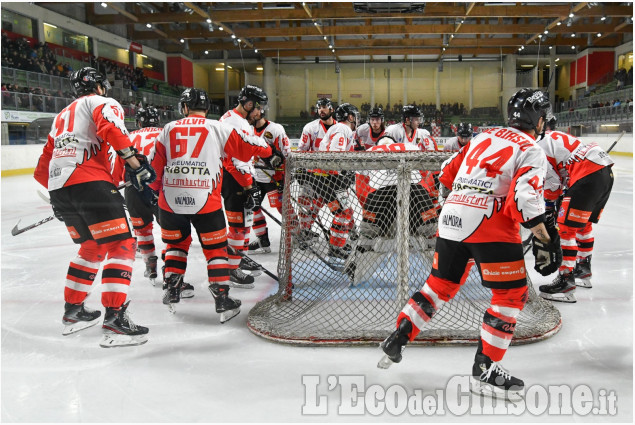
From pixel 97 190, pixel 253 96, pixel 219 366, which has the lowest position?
pixel 219 366

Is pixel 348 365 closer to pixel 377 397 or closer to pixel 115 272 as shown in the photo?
pixel 377 397

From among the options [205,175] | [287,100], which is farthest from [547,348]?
[287,100]

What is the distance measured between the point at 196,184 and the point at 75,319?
94cm

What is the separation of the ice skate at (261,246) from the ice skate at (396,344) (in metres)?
2.72

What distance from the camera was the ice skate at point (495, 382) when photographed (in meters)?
2.01

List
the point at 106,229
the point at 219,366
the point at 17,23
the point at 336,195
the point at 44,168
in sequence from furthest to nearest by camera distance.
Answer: the point at 17,23 → the point at 336,195 → the point at 44,168 → the point at 106,229 → the point at 219,366

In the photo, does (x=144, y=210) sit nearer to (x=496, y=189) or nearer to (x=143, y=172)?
(x=143, y=172)

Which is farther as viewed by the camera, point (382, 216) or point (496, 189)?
point (382, 216)

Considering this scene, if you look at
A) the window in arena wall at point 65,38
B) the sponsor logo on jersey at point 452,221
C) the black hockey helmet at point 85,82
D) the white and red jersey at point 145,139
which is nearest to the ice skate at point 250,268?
the white and red jersey at point 145,139

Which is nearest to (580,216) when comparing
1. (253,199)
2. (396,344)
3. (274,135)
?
(396,344)

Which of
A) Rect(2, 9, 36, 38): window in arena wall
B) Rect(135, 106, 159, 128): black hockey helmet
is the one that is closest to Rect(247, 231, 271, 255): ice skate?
Rect(135, 106, 159, 128): black hockey helmet

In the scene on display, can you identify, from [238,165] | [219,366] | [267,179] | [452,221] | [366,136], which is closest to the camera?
[452,221]

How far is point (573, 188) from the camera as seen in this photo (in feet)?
10.8

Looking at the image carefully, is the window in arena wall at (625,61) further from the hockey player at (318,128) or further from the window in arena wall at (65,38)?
the hockey player at (318,128)
